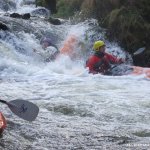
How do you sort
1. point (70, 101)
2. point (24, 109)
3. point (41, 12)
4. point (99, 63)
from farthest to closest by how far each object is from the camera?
point (41, 12) → point (99, 63) → point (70, 101) → point (24, 109)

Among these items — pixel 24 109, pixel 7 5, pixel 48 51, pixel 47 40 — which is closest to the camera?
pixel 24 109

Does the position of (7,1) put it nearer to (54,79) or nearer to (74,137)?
(54,79)

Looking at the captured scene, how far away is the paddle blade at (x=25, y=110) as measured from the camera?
5207 mm

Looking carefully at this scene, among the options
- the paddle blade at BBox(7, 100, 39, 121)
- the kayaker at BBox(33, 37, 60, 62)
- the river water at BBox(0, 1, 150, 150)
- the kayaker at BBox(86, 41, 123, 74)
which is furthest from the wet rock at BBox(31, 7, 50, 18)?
the paddle blade at BBox(7, 100, 39, 121)

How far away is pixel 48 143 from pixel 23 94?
2.45m

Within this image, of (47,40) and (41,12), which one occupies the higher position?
(47,40)

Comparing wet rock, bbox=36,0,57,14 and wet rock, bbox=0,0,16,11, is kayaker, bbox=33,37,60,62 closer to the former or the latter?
wet rock, bbox=36,0,57,14

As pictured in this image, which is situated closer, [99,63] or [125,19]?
[99,63]

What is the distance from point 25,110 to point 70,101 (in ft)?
5.73

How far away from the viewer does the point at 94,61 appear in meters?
9.09

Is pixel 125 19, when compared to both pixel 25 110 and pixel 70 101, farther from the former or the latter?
pixel 25 110

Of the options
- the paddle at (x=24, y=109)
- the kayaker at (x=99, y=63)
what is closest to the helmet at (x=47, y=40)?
the kayaker at (x=99, y=63)

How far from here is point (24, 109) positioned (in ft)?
17.3

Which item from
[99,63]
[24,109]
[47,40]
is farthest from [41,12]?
[24,109]
